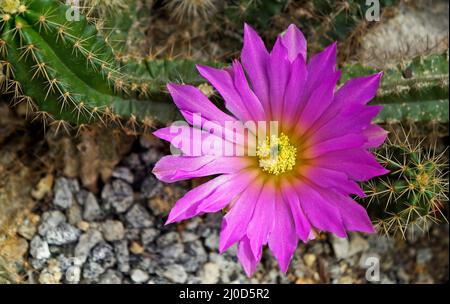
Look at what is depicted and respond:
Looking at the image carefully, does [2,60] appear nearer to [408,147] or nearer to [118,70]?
[118,70]

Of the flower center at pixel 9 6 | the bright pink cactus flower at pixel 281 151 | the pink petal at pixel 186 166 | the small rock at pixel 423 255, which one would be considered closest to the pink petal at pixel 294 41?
the bright pink cactus flower at pixel 281 151

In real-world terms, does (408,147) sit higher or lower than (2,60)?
lower

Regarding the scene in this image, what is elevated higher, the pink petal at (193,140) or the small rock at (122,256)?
the pink petal at (193,140)

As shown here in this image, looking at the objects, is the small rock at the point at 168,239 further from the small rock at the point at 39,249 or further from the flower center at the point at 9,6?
the flower center at the point at 9,6
